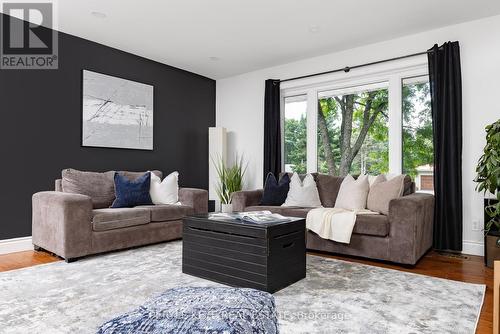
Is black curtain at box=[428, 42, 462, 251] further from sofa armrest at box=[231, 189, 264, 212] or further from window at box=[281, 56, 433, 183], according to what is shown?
sofa armrest at box=[231, 189, 264, 212]

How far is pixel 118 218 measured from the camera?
11.5ft

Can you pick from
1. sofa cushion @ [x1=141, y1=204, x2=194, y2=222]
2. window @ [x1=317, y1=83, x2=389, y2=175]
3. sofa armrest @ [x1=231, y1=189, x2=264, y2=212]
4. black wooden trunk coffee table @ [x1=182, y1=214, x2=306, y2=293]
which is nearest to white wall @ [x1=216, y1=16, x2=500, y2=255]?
window @ [x1=317, y1=83, x2=389, y2=175]

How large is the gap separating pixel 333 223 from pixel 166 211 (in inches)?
75.8

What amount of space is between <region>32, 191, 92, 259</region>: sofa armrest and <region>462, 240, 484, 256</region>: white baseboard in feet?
12.9

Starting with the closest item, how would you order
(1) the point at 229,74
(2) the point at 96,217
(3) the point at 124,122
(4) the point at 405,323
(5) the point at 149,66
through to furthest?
(4) the point at 405,323 < (2) the point at 96,217 < (3) the point at 124,122 < (5) the point at 149,66 < (1) the point at 229,74

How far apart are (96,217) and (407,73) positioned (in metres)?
3.94

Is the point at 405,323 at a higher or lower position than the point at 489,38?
lower

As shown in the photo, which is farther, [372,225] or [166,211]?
[166,211]

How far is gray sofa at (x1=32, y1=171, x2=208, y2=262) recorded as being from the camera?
316 centimetres

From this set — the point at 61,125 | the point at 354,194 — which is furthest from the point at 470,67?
the point at 61,125

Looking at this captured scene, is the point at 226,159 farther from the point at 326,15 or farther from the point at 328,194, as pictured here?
the point at 326,15

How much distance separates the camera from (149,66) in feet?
16.4

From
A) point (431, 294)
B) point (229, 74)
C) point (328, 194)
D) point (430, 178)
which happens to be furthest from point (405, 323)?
point (229, 74)

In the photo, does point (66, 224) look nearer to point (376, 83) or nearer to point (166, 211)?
point (166, 211)
